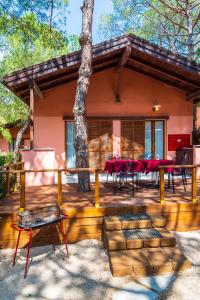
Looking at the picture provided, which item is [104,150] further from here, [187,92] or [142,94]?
[187,92]

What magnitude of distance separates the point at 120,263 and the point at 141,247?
44cm

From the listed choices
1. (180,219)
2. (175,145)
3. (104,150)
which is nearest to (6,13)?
(104,150)

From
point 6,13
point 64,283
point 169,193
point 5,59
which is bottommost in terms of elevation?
point 64,283

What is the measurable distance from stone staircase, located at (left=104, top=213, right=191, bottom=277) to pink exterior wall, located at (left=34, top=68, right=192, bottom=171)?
528 cm

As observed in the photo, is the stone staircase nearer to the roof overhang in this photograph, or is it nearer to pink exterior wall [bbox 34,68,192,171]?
the roof overhang

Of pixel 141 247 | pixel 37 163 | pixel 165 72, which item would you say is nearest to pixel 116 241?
pixel 141 247

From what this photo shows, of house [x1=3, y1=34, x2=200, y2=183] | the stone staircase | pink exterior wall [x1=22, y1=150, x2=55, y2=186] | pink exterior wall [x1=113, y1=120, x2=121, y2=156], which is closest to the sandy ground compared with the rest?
the stone staircase

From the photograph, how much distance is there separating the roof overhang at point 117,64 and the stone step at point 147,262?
4.82m

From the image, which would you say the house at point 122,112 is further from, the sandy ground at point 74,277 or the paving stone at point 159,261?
the paving stone at point 159,261

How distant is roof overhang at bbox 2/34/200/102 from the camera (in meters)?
6.70

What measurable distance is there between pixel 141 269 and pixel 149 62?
6.44 metres

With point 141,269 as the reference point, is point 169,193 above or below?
above

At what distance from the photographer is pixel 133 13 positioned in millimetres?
17266

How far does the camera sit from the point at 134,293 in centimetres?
321
